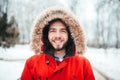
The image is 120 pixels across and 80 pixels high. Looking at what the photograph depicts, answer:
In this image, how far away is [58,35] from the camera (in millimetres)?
1725

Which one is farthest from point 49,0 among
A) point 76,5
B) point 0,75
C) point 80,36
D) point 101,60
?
point 80,36

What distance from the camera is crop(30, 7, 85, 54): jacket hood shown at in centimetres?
184

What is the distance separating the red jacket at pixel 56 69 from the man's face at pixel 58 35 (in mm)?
110

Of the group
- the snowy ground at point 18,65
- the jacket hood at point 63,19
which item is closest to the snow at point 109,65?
the snowy ground at point 18,65

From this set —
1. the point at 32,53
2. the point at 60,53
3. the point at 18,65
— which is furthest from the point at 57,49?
the point at 32,53

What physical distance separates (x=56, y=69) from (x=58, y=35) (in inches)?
10.4

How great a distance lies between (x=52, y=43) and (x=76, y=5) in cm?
547

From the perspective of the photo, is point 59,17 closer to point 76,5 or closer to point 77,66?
point 77,66

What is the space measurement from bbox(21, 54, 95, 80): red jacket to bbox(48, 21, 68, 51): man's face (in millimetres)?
110

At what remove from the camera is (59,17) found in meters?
1.82

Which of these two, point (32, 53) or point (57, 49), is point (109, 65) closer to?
point (32, 53)

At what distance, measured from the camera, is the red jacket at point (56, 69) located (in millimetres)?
1718

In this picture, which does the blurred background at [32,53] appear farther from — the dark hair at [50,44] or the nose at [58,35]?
the nose at [58,35]

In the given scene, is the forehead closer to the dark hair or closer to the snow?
the dark hair
